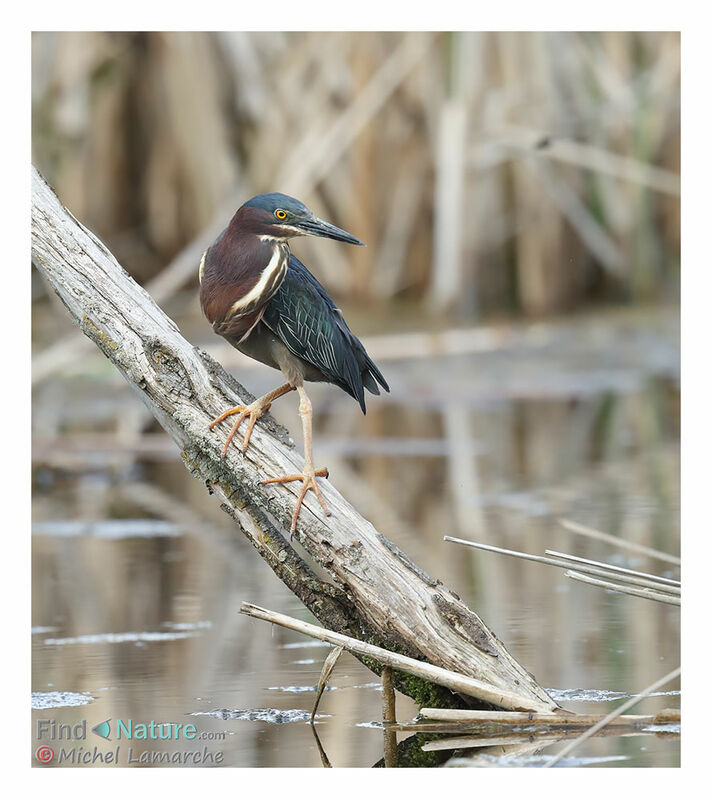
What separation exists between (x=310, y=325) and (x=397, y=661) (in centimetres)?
80

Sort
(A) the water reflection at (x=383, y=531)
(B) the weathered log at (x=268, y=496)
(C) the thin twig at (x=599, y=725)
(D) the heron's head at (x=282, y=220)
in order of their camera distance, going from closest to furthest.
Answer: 1. (C) the thin twig at (x=599, y=725)
2. (B) the weathered log at (x=268, y=496)
3. (D) the heron's head at (x=282, y=220)
4. (A) the water reflection at (x=383, y=531)

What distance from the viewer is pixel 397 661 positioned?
2.83 meters

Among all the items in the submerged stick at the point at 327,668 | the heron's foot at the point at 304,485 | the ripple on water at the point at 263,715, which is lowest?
the ripple on water at the point at 263,715

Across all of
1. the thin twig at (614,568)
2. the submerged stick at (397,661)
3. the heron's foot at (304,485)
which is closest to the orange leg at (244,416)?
the heron's foot at (304,485)

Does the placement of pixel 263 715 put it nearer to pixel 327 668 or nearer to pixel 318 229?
pixel 327 668

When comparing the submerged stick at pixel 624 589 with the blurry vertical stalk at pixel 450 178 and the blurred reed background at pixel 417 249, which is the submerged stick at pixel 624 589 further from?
the blurry vertical stalk at pixel 450 178

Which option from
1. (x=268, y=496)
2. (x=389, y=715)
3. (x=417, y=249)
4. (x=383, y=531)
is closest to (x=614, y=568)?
(x=389, y=715)

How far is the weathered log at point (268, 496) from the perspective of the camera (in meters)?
2.93

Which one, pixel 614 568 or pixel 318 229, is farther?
pixel 318 229

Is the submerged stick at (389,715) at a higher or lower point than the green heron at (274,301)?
lower

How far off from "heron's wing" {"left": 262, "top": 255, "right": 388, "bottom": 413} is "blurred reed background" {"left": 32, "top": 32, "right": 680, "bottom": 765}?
6.37ft

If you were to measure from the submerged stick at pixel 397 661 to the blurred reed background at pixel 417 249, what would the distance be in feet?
6.97

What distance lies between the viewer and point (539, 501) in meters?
5.63
